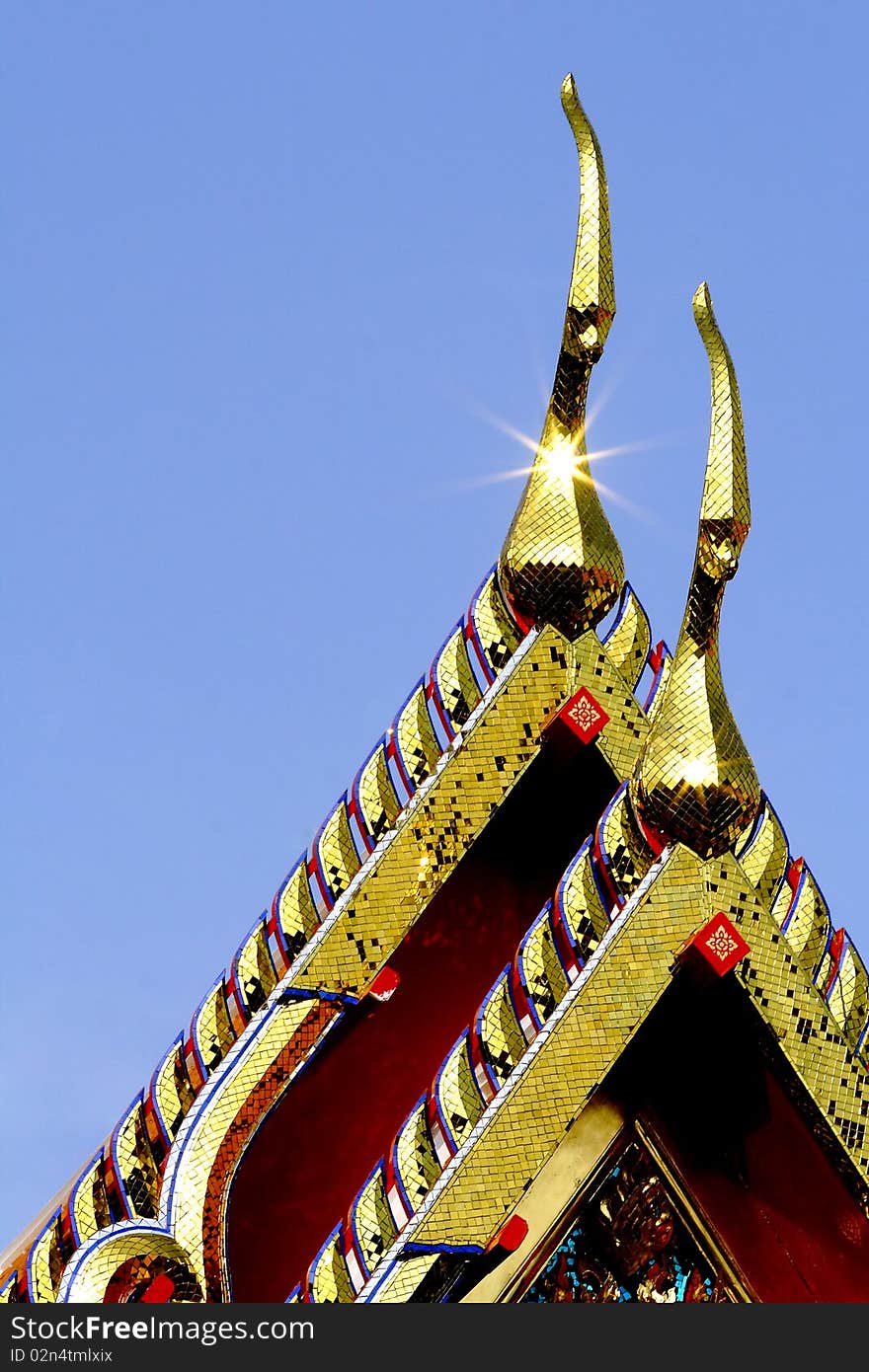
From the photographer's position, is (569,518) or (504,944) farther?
(504,944)

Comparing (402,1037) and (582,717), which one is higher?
(582,717)

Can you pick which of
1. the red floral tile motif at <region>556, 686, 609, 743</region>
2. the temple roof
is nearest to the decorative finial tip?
the temple roof

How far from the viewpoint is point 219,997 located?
12922mm

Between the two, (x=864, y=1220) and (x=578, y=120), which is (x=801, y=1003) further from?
(x=578, y=120)

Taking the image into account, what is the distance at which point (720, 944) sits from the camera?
1132 centimetres

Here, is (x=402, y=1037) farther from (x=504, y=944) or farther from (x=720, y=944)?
(x=720, y=944)

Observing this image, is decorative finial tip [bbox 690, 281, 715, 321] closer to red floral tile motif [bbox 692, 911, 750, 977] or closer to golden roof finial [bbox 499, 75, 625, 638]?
golden roof finial [bbox 499, 75, 625, 638]

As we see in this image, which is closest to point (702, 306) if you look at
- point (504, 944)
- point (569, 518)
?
point (569, 518)

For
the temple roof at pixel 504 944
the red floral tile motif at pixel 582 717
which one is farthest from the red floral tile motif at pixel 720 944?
the red floral tile motif at pixel 582 717

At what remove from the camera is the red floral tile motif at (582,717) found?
1284 cm

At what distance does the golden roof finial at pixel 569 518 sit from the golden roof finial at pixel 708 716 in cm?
113

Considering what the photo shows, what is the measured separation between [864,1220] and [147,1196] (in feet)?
10.1

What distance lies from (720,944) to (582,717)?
1829mm

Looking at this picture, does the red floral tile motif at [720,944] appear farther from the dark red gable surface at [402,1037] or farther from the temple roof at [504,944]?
the dark red gable surface at [402,1037]
